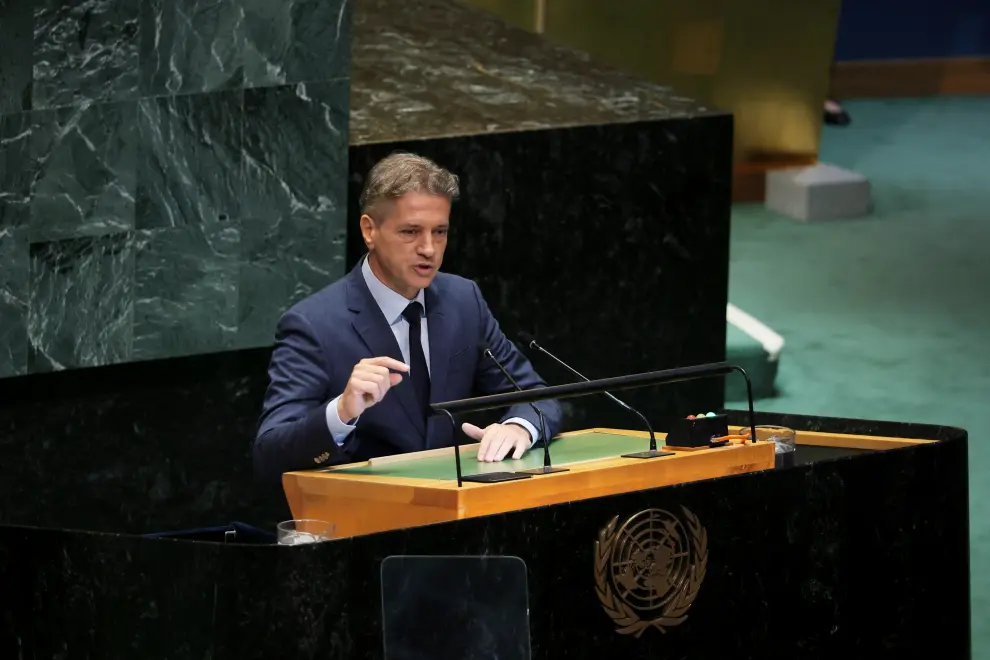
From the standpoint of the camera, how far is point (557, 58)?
250 inches

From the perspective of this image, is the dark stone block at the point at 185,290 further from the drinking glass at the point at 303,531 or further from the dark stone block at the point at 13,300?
the drinking glass at the point at 303,531

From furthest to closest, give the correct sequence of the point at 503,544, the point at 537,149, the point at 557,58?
the point at 557,58
the point at 537,149
the point at 503,544

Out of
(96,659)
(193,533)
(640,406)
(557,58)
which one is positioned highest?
(557,58)

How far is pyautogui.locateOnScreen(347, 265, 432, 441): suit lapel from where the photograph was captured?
360cm

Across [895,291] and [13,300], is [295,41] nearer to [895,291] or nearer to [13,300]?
[13,300]

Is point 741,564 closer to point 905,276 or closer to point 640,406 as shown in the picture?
point 640,406

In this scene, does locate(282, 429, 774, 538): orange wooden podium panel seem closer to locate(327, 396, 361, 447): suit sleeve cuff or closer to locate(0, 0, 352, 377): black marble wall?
locate(327, 396, 361, 447): suit sleeve cuff

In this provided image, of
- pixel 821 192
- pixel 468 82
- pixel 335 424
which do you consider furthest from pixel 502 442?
pixel 821 192

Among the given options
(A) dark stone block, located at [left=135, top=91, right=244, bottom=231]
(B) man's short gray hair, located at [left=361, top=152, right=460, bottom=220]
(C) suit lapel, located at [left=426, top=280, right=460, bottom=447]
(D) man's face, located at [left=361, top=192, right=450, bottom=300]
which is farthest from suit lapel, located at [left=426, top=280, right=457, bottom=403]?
(A) dark stone block, located at [left=135, top=91, right=244, bottom=231]

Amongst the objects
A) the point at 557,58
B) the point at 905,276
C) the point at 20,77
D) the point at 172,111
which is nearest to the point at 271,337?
the point at 172,111

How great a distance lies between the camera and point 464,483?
295 centimetres

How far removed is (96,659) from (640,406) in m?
3.06

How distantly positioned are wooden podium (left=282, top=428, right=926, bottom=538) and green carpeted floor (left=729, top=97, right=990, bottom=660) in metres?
1.92

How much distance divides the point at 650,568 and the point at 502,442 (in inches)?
16.2
